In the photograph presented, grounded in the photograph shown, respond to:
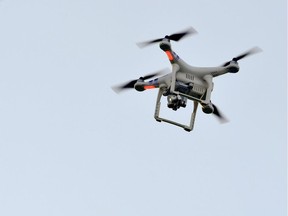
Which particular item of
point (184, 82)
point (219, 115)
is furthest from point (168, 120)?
point (219, 115)

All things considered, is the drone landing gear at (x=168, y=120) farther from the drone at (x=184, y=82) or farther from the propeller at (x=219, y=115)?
the propeller at (x=219, y=115)

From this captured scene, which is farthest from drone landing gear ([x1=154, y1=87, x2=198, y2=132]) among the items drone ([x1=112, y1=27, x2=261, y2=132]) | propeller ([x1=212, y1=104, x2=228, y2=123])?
propeller ([x1=212, y1=104, x2=228, y2=123])

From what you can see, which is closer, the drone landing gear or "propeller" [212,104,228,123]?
the drone landing gear

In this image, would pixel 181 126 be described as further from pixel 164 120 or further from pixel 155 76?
pixel 155 76

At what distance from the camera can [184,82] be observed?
6675 cm

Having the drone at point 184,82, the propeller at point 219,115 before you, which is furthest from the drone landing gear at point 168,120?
the propeller at point 219,115

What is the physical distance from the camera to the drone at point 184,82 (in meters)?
65.9

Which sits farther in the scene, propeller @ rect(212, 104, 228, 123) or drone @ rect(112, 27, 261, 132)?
propeller @ rect(212, 104, 228, 123)

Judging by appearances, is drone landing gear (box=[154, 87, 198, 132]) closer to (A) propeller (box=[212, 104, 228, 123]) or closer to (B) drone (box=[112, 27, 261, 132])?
(B) drone (box=[112, 27, 261, 132])

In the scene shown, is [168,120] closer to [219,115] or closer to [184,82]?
[184,82]

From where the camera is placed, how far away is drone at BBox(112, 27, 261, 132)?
65.9 m

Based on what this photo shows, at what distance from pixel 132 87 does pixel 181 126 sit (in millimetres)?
7798

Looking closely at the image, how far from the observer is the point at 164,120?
214ft

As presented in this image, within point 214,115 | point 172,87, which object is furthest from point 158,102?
point 214,115
